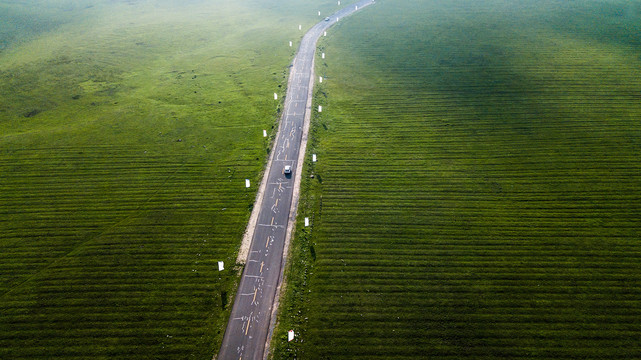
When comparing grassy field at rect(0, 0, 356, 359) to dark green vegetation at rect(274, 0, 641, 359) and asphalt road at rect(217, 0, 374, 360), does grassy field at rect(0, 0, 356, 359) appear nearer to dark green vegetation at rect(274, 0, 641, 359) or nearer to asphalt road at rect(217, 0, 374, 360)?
asphalt road at rect(217, 0, 374, 360)

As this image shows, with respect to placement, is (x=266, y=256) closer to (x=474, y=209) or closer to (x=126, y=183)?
(x=126, y=183)

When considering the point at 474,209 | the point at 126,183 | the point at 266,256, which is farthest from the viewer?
the point at 126,183

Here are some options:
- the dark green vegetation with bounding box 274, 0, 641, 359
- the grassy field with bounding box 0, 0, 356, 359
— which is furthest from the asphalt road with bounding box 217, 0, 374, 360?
the dark green vegetation with bounding box 274, 0, 641, 359

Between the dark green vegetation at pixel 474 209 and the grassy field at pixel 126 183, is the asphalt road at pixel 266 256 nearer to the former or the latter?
the grassy field at pixel 126 183

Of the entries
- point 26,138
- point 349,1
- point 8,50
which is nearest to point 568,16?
point 349,1

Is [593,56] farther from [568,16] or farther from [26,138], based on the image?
[26,138]

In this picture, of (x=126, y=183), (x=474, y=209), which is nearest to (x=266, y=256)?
(x=126, y=183)
